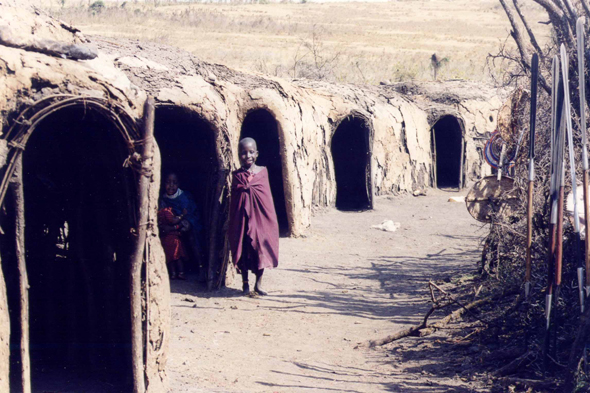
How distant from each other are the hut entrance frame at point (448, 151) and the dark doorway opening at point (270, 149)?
7201 millimetres

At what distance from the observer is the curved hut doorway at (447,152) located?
1727 centimetres

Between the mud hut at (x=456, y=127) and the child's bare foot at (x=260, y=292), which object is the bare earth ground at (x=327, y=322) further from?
the mud hut at (x=456, y=127)

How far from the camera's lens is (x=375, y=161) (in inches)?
558

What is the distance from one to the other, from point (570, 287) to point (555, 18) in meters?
2.09

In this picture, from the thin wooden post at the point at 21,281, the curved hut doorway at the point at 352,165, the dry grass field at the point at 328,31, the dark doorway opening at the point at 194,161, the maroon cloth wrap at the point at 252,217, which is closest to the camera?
the thin wooden post at the point at 21,281

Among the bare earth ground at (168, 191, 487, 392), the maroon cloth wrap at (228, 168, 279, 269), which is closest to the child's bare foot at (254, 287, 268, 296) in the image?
the bare earth ground at (168, 191, 487, 392)

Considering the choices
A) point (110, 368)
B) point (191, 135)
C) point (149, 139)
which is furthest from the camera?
point (191, 135)

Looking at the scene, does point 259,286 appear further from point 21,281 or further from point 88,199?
point 21,281

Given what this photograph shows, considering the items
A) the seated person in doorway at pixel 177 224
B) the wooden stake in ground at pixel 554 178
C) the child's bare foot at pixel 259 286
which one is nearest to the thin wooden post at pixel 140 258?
the wooden stake in ground at pixel 554 178

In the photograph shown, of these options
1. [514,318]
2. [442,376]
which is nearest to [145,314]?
[442,376]

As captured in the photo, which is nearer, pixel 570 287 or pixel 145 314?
pixel 145 314

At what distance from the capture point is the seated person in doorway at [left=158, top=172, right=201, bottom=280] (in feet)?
26.0

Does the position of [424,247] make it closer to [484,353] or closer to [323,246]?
[323,246]

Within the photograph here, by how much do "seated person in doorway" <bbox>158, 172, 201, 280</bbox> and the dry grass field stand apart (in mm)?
13007
